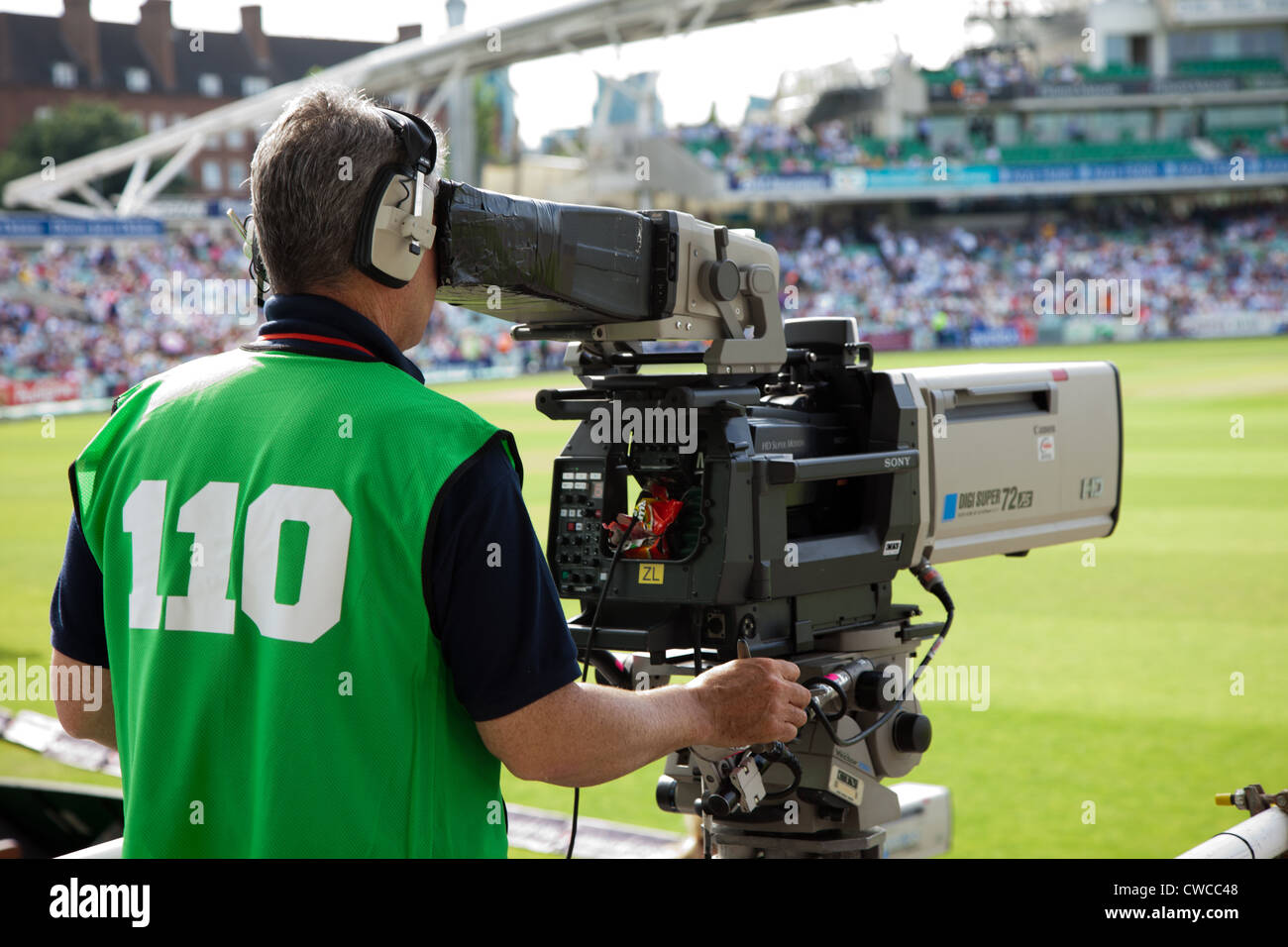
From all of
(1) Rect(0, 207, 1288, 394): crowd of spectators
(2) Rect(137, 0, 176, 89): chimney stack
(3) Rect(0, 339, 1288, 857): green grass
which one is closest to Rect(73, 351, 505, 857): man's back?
(3) Rect(0, 339, 1288, 857): green grass

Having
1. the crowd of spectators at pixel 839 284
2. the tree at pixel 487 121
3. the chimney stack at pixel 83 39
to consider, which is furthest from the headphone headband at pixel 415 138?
the chimney stack at pixel 83 39

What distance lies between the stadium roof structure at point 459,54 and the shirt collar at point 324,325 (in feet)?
105

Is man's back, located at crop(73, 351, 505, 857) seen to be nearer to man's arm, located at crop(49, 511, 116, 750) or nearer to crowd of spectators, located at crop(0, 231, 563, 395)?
man's arm, located at crop(49, 511, 116, 750)

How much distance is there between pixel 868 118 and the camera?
161 feet

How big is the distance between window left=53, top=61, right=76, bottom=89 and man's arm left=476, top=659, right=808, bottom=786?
58841 mm

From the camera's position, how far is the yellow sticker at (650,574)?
7.38 ft

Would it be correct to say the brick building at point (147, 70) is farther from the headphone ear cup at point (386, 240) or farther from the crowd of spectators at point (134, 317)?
the headphone ear cup at point (386, 240)

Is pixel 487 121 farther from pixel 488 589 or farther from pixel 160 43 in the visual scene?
pixel 488 589

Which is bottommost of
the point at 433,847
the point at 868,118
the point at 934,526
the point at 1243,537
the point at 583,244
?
the point at 1243,537

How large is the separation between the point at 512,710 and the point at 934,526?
4.45 feet

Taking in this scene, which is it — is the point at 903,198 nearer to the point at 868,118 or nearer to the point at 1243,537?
the point at 868,118

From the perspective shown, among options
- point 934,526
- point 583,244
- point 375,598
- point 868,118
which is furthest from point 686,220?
point 868,118

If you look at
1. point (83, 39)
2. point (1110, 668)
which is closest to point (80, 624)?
point (1110, 668)

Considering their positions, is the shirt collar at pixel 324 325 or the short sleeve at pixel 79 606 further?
the short sleeve at pixel 79 606
